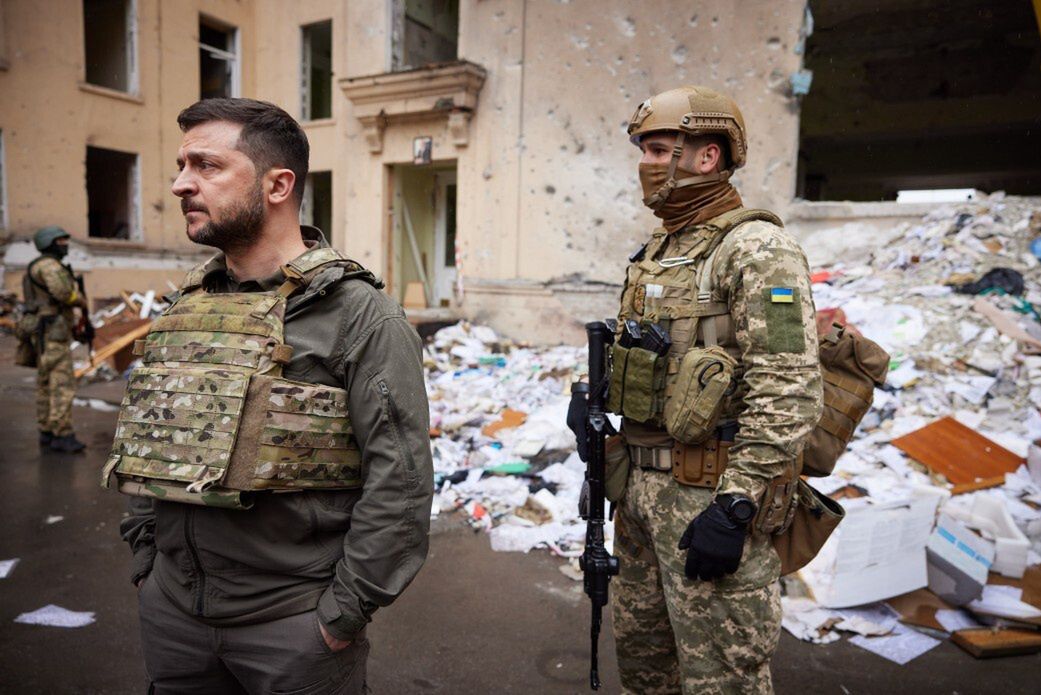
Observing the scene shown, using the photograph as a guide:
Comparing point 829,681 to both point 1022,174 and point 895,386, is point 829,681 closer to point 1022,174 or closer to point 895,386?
point 895,386

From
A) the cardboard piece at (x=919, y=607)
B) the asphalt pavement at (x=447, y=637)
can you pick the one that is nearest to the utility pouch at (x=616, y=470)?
the asphalt pavement at (x=447, y=637)

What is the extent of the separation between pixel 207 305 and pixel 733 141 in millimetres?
1571

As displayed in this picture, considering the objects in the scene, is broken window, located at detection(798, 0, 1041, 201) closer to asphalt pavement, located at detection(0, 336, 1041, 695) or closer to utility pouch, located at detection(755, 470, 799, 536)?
asphalt pavement, located at detection(0, 336, 1041, 695)

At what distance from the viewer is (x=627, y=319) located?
2.14 metres

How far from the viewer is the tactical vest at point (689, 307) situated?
6.13 feet

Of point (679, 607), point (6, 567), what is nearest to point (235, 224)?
point (679, 607)

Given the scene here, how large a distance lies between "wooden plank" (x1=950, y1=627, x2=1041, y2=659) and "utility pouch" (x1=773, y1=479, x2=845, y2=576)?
171cm

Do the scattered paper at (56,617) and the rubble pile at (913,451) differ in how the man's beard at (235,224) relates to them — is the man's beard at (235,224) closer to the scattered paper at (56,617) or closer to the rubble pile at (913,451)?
the rubble pile at (913,451)

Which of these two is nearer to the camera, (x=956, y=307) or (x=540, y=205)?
(x=956, y=307)

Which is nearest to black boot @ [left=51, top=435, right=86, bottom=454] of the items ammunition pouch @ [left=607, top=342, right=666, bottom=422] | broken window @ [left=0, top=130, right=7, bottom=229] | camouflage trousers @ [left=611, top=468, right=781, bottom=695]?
camouflage trousers @ [left=611, top=468, right=781, bottom=695]

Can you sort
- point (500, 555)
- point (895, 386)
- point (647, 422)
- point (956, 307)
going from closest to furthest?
point (647, 422) < point (500, 555) < point (895, 386) < point (956, 307)

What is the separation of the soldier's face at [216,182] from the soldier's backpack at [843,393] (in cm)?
166

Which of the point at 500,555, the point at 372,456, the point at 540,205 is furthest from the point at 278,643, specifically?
the point at 540,205

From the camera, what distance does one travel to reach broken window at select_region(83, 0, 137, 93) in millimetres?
12688
